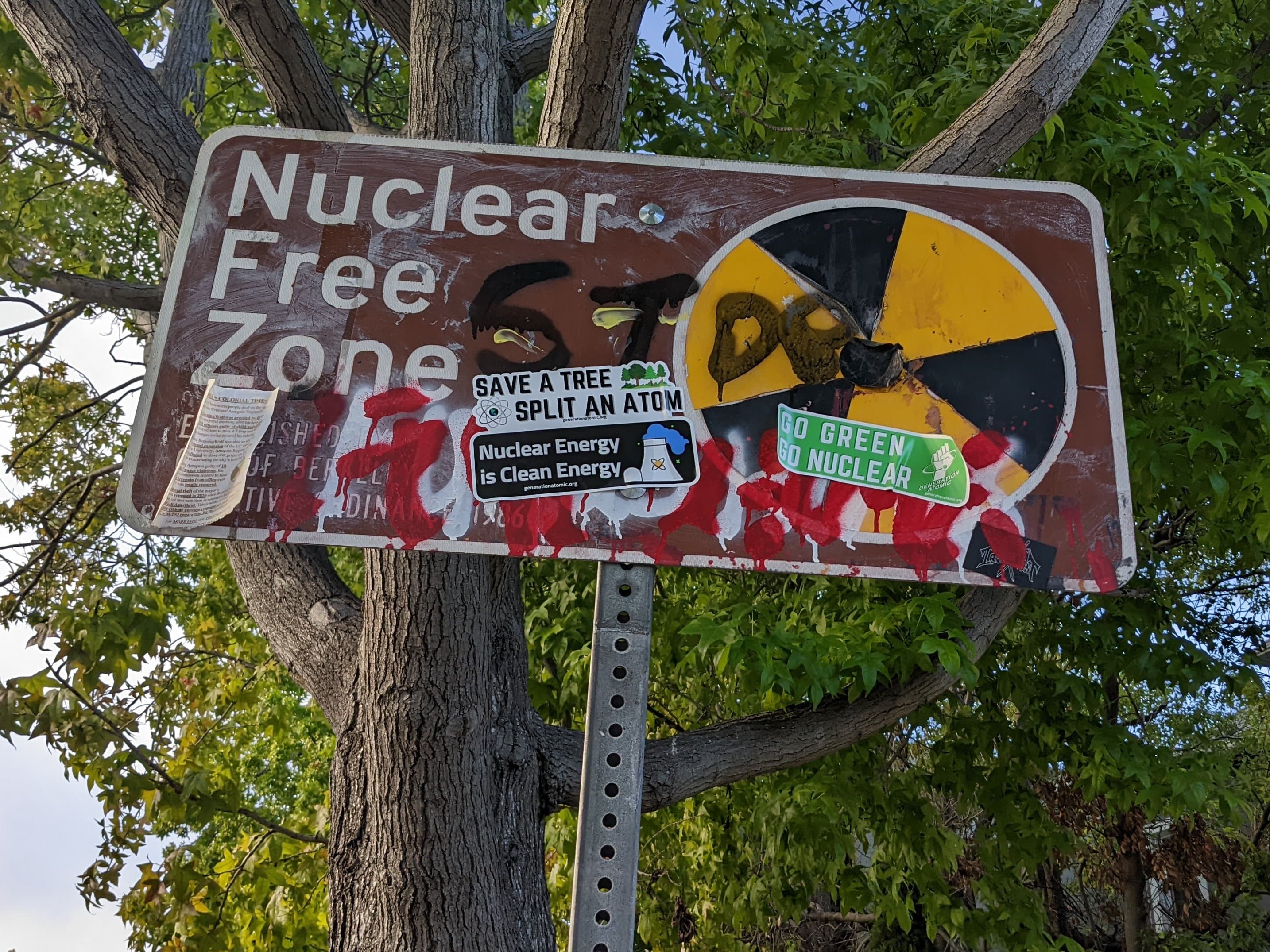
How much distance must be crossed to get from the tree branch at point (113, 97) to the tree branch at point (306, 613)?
1279 mm

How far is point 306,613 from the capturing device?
11.8 ft

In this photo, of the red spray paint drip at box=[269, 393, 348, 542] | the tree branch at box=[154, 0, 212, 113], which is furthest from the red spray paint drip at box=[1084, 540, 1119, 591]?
the tree branch at box=[154, 0, 212, 113]

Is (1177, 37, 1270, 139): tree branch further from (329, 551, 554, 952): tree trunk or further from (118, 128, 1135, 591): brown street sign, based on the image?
(329, 551, 554, 952): tree trunk

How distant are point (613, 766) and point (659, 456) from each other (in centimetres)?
56

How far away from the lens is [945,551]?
5.89 ft

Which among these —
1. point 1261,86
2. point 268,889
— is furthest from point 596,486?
point 1261,86

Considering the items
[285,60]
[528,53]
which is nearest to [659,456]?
[285,60]

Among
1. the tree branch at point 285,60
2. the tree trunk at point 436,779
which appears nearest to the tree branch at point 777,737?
the tree trunk at point 436,779

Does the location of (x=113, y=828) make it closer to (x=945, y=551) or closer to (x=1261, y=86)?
(x=945, y=551)

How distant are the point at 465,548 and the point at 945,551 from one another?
877 mm

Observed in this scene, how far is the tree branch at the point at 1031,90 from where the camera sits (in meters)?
2.91

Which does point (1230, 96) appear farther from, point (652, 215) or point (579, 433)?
point (579, 433)

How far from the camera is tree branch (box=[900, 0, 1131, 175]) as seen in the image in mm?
2914

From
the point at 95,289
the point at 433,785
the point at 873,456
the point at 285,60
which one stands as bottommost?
the point at 433,785
